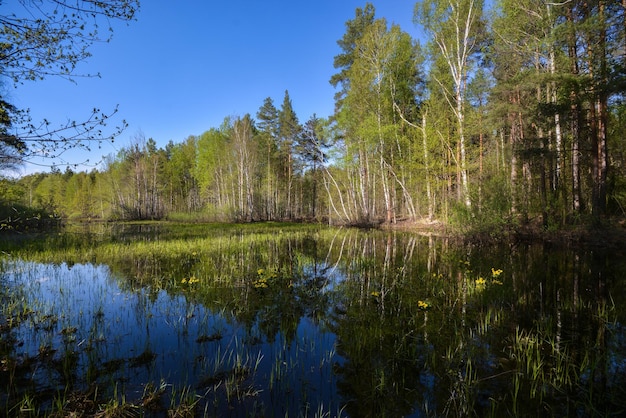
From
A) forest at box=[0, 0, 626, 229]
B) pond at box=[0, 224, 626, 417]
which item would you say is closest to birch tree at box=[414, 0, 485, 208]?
forest at box=[0, 0, 626, 229]

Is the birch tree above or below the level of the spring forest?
above

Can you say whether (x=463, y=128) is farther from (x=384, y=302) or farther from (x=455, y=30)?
(x=384, y=302)

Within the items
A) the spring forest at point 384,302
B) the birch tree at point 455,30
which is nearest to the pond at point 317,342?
the spring forest at point 384,302

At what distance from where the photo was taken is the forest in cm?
1309

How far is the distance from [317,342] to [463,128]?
670 inches

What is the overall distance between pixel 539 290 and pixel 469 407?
5357mm

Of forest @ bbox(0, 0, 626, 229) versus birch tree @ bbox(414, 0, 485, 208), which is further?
birch tree @ bbox(414, 0, 485, 208)

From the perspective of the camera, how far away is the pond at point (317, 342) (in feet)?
9.95

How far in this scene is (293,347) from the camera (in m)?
4.37

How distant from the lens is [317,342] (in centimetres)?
452

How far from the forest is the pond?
228 cm

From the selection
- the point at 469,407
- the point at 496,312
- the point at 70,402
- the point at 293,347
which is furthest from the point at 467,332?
the point at 70,402

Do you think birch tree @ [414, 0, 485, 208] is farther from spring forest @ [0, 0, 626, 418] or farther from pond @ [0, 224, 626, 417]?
pond @ [0, 224, 626, 417]

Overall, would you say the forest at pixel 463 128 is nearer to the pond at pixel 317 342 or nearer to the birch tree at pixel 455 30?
the birch tree at pixel 455 30
